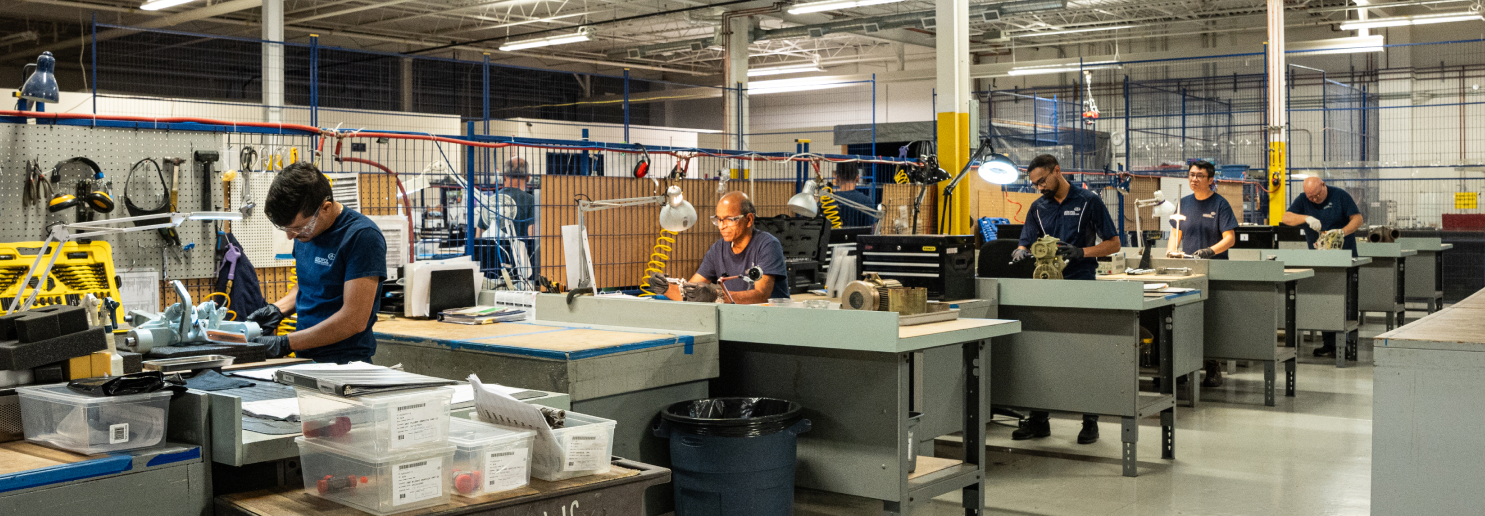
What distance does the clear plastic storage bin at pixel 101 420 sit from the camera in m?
1.86

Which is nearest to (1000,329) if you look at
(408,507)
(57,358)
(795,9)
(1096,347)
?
(1096,347)

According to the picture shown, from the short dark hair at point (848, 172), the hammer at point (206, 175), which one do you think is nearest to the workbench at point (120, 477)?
the hammer at point (206, 175)

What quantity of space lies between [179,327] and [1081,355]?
323 centimetres

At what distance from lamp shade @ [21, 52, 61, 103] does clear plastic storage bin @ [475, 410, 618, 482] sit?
274cm

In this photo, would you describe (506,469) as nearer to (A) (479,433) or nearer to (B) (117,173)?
(A) (479,433)

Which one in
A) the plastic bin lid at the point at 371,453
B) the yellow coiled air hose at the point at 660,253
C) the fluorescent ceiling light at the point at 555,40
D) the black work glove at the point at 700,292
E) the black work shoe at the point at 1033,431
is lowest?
the black work shoe at the point at 1033,431

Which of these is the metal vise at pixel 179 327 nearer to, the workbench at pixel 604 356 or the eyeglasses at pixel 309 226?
the eyeglasses at pixel 309 226

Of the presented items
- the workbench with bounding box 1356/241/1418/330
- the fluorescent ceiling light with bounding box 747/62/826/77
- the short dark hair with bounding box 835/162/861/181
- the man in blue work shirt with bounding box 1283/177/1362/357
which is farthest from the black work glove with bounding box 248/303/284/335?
the fluorescent ceiling light with bounding box 747/62/826/77

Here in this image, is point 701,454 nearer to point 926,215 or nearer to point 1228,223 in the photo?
point 1228,223

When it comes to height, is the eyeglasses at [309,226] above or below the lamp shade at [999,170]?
below

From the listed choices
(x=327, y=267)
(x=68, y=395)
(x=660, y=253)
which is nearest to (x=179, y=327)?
(x=327, y=267)

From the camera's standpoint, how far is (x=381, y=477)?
1.79 m

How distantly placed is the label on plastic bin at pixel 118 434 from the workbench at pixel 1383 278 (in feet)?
28.6

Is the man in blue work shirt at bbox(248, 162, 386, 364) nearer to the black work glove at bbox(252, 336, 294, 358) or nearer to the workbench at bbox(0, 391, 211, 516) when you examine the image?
the black work glove at bbox(252, 336, 294, 358)
